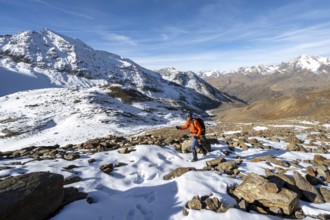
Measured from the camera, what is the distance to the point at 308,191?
9.66m

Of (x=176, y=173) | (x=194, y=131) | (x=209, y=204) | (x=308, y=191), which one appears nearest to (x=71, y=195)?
(x=176, y=173)

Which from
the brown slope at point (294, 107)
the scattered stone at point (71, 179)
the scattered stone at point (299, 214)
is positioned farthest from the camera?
the brown slope at point (294, 107)

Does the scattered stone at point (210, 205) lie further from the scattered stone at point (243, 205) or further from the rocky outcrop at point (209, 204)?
the scattered stone at point (243, 205)

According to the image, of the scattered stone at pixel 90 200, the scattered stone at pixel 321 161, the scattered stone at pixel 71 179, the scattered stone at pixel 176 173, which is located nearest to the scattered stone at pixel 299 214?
the scattered stone at pixel 176 173

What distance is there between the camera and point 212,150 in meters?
16.1

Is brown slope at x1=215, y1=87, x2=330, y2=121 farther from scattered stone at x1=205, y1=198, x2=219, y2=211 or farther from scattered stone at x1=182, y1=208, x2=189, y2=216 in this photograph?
scattered stone at x1=182, y1=208, x2=189, y2=216

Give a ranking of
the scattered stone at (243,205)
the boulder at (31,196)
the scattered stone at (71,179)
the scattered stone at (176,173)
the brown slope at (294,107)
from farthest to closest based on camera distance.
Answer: the brown slope at (294,107)
the scattered stone at (176,173)
the scattered stone at (71,179)
the scattered stone at (243,205)
the boulder at (31,196)

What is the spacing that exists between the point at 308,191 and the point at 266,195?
1886mm

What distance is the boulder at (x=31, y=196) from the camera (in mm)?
7242

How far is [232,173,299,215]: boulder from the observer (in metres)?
8.62

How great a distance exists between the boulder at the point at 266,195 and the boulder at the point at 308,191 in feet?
2.99

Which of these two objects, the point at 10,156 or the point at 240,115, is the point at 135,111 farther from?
the point at 10,156

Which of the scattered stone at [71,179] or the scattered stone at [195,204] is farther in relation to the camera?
the scattered stone at [71,179]

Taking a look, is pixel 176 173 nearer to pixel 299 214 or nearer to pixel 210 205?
pixel 210 205
